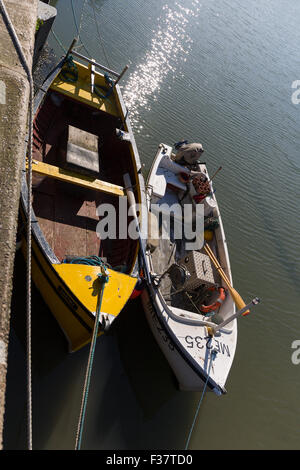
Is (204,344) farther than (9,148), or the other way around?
(204,344)

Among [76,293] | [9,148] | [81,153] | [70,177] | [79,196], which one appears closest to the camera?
[9,148]

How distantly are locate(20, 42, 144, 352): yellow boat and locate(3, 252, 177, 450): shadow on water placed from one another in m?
0.57

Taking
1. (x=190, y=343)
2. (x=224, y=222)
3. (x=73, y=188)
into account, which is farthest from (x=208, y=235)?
(x=73, y=188)

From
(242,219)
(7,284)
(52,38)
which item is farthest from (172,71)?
(7,284)

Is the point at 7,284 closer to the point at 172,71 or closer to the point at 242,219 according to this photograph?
the point at 242,219

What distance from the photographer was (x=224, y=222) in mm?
12484

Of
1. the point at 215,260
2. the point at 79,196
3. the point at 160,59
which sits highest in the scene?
the point at 160,59

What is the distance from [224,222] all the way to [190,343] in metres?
6.54

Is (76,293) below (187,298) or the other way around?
below

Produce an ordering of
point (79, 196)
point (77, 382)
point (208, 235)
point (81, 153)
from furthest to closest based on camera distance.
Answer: point (208, 235) → point (79, 196) → point (81, 153) → point (77, 382)

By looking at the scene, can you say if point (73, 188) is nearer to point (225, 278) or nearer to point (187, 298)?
point (187, 298)

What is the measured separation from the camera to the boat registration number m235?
23.8ft

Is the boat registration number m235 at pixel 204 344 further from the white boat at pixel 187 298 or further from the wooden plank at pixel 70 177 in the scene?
the wooden plank at pixel 70 177
